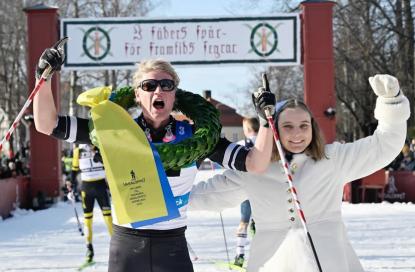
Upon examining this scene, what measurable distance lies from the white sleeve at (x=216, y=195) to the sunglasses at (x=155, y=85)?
26.4 inches

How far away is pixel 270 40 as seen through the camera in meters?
14.2

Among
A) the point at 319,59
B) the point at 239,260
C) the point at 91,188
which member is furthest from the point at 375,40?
the point at 239,260

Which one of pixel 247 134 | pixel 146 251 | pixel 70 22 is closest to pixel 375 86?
pixel 146 251

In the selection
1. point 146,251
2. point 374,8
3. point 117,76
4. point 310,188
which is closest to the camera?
point 146,251

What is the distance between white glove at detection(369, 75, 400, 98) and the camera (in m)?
3.38

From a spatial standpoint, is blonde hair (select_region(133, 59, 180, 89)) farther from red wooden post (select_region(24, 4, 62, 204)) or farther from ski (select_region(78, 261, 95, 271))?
red wooden post (select_region(24, 4, 62, 204))

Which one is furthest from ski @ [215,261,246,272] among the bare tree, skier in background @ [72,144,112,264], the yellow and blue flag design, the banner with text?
the bare tree

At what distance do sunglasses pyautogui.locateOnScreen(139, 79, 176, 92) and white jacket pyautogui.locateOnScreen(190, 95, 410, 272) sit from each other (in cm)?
66

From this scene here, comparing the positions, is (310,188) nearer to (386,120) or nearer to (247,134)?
(386,120)

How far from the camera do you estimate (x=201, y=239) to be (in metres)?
9.42

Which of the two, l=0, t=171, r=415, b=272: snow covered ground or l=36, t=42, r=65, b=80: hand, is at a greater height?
l=36, t=42, r=65, b=80: hand

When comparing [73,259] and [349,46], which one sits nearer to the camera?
[73,259]

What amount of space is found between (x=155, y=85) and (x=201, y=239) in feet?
21.1

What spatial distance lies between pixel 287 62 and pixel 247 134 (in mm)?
6576
